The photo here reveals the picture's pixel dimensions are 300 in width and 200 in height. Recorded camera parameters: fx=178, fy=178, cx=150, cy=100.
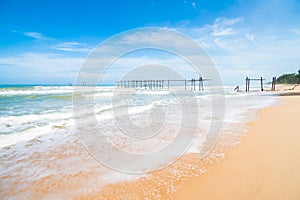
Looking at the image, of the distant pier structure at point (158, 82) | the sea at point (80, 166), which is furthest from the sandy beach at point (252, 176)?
the distant pier structure at point (158, 82)

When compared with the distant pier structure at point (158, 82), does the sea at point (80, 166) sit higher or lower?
lower

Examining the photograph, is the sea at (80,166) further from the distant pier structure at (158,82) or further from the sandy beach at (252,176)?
the distant pier structure at (158,82)

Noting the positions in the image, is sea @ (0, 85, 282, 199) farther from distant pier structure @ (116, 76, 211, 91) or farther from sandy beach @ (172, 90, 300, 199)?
distant pier structure @ (116, 76, 211, 91)

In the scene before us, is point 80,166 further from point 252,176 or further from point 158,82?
point 158,82

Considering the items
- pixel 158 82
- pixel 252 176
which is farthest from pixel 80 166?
pixel 158 82

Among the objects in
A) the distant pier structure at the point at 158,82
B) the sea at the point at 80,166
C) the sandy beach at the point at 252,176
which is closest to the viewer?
the sandy beach at the point at 252,176

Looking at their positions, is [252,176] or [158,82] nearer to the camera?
[252,176]

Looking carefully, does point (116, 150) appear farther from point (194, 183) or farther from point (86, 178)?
point (194, 183)

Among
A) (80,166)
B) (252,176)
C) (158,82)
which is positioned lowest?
(80,166)

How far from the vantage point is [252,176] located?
306 cm

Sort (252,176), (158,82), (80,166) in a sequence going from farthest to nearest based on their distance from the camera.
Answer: (158,82)
(80,166)
(252,176)

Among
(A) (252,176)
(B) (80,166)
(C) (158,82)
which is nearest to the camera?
(A) (252,176)

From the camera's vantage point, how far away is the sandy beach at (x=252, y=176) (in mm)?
2627

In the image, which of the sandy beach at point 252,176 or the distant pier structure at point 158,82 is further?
→ the distant pier structure at point 158,82
